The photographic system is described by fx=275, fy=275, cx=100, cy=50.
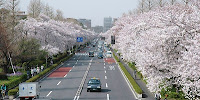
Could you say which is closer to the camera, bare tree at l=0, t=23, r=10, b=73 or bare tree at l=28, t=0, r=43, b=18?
bare tree at l=0, t=23, r=10, b=73

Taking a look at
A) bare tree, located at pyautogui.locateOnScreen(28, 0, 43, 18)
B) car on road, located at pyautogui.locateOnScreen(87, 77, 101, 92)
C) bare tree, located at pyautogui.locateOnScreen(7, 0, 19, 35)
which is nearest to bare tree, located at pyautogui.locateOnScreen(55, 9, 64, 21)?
bare tree, located at pyautogui.locateOnScreen(28, 0, 43, 18)

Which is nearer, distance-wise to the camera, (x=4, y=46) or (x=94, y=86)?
(x=94, y=86)

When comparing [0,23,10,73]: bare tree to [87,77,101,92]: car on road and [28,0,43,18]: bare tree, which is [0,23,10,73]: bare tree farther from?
[28,0,43,18]: bare tree

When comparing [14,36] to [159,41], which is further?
[14,36]

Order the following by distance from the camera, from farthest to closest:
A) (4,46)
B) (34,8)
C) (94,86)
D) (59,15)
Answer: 1. (59,15)
2. (34,8)
3. (4,46)
4. (94,86)

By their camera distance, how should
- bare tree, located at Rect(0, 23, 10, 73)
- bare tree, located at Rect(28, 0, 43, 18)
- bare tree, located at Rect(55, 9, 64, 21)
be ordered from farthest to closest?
bare tree, located at Rect(55, 9, 64, 21) < bare tree, located at Rect(28, 0, 43, 18) < bare tree, located at Rect(0, 23, 10, 73)

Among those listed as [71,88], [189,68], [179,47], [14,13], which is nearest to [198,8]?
[179,47]

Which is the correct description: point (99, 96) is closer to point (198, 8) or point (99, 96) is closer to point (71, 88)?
point (71, 88)

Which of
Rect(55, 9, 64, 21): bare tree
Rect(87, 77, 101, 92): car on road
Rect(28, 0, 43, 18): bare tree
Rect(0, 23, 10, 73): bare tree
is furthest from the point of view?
Rect(55, 9, 64, 21): bare tree

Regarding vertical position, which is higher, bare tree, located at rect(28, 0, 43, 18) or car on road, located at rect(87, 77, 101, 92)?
bare tree, located at rect(28, 0, 43, 18)

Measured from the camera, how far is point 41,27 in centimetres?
5653

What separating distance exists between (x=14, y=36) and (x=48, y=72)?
27.7ft

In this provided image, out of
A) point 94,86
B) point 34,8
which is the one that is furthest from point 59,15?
point 94,86

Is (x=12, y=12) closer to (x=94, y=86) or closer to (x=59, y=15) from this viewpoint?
(x=94, y=86)
